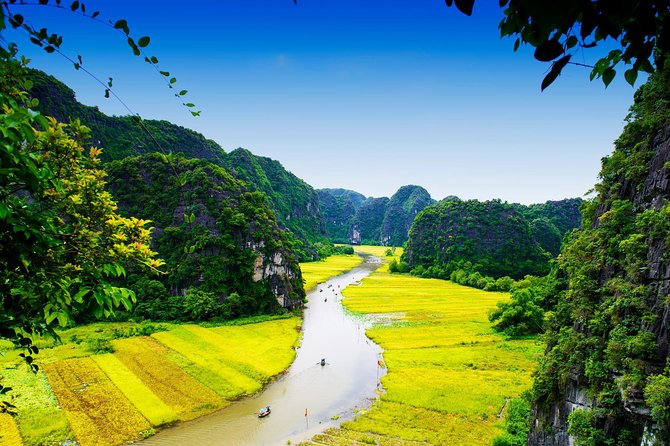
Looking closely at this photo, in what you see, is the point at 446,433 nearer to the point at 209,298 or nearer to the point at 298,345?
the point at 298,345

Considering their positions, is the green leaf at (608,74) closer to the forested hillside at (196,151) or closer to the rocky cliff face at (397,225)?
the forested hillside at (196,151)

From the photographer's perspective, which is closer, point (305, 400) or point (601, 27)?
point (601, 27)

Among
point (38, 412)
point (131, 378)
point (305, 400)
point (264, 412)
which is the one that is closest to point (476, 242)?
point (305, 400)

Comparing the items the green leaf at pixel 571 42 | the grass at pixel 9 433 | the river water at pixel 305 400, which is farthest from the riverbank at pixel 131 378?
the green leaf at pixel 571 42

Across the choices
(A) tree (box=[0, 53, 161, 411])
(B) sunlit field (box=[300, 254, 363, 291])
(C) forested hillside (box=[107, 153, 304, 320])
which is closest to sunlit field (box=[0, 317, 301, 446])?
(C) forested hillside (box=[107, 153, 304, 320])

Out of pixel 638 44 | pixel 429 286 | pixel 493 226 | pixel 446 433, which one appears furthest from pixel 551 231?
pixel 638 44

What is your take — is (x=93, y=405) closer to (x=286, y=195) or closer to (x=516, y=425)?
(x=516, y=425)
